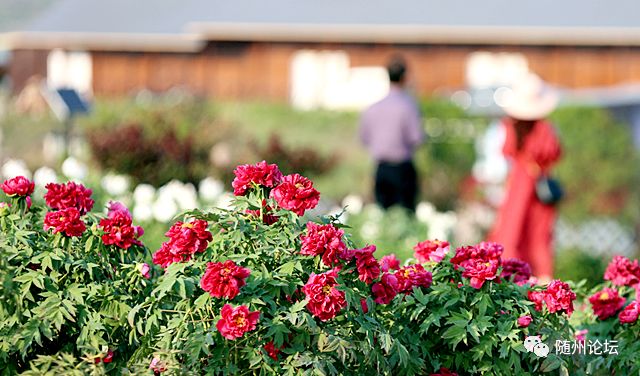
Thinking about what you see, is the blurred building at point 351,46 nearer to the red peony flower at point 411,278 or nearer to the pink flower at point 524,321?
the red peony flower at point 411,278

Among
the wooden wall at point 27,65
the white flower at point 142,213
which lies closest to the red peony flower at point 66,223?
the white flower at point 142,213

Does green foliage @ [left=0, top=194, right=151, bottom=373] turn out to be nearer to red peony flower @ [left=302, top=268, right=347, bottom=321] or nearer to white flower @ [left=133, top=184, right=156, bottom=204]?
red peony flower @ [left=302, top=268, right=347, bottom=321]

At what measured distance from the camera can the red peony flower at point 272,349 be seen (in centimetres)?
455

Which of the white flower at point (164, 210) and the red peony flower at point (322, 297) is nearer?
the red peony flower at point (322, 297)

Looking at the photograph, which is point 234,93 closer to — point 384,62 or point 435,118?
point 384,62

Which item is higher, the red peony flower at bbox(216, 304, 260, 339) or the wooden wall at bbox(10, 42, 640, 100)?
the red peony flower at bbox(216, 304, 260, 339)

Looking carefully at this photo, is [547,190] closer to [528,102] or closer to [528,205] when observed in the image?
[528,205]

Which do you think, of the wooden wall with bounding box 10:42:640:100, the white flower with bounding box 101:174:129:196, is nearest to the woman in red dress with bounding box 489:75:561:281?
the white flower with bounding box 101:174:129:196

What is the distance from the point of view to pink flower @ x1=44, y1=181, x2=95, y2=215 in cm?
529

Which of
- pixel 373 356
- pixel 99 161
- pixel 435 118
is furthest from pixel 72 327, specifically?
pixel 435 118

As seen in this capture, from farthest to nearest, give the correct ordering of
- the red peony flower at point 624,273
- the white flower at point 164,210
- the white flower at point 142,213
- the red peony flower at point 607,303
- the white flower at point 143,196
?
1. the white flower at point 143,196
2. the white flower at point 164,210
3. the white flower at point 142,213
4. the red peony flower at point 624,273
5. the red peony flower at point 607,303

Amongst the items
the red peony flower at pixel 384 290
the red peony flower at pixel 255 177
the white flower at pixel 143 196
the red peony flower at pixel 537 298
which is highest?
the red peony flower at pixel 255 177

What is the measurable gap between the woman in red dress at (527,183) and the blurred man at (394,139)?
1.18m

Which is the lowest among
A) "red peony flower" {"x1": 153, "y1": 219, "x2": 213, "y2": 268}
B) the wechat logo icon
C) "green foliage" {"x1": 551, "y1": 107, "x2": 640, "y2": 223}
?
"green foliage" {"x1": 551, "y1": 107, "x2": 640, "y2": 223}
